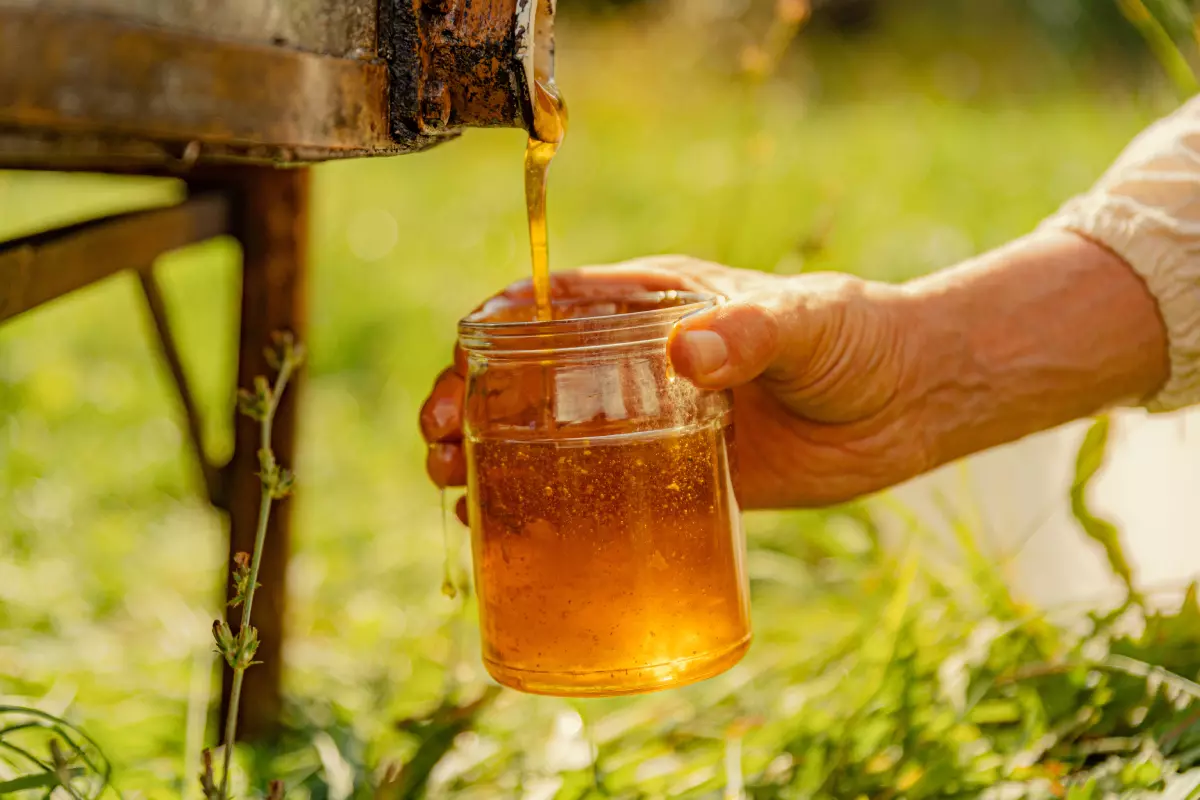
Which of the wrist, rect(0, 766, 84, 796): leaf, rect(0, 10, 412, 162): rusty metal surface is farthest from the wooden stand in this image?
the wrist

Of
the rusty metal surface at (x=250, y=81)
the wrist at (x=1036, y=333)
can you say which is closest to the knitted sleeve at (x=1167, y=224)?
the wrist at (x=1036, y=333)

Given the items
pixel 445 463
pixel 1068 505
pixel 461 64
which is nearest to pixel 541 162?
pixel 461 64

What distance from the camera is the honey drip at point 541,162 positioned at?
1081 millimetres

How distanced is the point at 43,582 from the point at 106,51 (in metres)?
1.98

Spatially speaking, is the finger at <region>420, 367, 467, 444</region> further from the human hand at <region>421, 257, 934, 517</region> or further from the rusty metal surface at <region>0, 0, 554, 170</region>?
Result: the rusty metal surface at <region>0, 0, 554, 170</region>

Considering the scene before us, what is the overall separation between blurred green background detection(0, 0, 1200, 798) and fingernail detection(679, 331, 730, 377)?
60 cm

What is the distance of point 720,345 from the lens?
1103 millimetres

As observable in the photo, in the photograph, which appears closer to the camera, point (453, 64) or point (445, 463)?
point (453, 64)

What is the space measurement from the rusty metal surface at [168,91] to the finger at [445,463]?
0.55 metres

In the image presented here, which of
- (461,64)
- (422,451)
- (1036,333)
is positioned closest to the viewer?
(461,64)

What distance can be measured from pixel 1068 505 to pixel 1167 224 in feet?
2.77

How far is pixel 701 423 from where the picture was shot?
1.17 meters

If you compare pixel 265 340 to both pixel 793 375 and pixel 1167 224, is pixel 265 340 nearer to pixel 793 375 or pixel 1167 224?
pixel 793 375

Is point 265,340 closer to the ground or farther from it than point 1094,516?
farther from it
